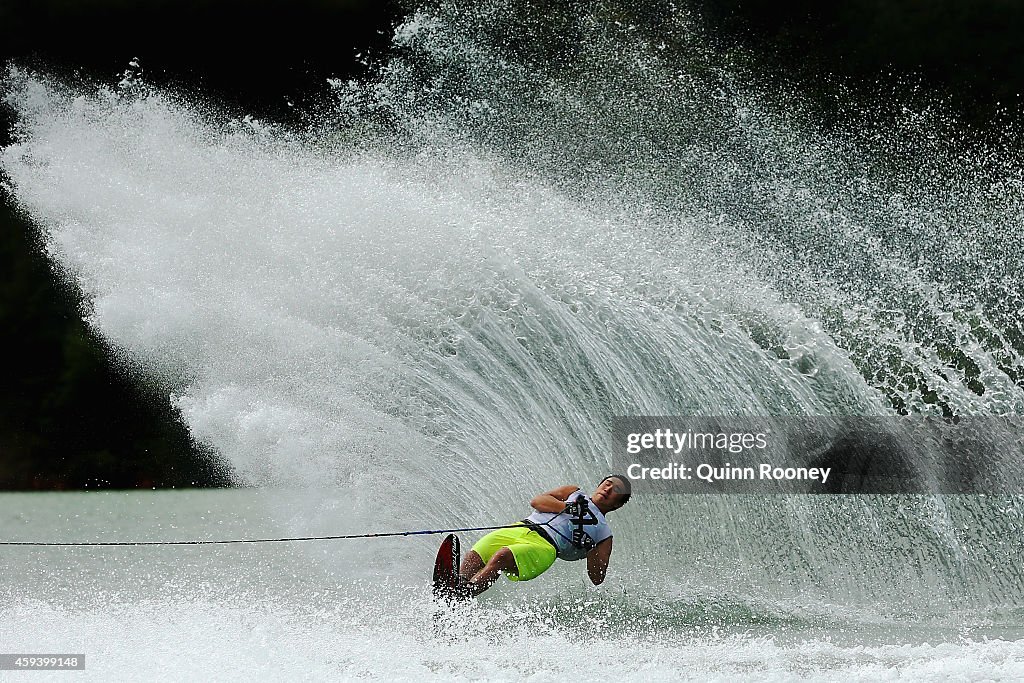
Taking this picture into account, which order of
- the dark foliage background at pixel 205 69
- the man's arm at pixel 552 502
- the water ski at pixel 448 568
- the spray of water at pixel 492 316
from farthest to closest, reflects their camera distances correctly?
the dark foliage background at pixel 205 69, the spray of water at pixel 492 316, the man's arm at pixel 552 502, the water ski at pixel 448 568

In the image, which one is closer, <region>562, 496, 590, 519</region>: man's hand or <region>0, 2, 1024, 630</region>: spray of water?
<region>562, 496, 590, 519</region>: man's hand

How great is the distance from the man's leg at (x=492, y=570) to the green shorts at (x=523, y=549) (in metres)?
0.03

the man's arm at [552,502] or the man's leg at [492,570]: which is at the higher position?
the man's arm at [552,502]

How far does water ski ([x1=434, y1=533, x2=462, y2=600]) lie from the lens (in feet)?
20.0

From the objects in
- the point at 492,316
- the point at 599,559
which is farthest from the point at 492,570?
the point at 492,316

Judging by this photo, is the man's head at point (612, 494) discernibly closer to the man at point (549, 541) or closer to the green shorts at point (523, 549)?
the man at point (549, 541)

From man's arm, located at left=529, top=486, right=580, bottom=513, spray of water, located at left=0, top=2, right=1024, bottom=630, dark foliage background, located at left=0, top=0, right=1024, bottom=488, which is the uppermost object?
dark foliage background, located at left=0, top=0, right=1024, bottom=488

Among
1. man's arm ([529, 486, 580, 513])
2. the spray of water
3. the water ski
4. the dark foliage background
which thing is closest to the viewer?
the water ski

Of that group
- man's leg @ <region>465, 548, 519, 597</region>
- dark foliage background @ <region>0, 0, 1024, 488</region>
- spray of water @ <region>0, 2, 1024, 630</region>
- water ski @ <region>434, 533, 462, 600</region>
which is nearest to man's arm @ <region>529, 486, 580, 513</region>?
man's leg @ <region>465, 548, 519, 597</region>

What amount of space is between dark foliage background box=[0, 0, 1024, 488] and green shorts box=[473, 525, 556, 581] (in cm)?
1210

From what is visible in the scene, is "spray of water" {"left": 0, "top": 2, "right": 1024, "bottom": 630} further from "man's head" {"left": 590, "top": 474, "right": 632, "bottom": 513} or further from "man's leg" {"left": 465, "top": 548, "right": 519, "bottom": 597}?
"man's leg" {"left": 465, "top": 548, "right": 519, "bottom": 597}

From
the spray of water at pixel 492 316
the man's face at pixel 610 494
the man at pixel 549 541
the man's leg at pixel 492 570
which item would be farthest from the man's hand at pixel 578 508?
the spray of water at pixel 492 316

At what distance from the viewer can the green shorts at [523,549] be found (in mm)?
6148

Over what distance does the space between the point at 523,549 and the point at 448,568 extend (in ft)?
1.31
